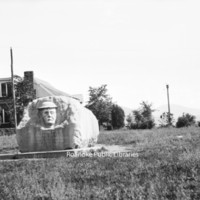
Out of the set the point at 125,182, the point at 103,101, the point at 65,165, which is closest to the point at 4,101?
the point at 103,101

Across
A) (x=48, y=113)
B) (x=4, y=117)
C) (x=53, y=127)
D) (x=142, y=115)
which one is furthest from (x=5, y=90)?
(x=53, y=127)

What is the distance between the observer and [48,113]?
37.7ft

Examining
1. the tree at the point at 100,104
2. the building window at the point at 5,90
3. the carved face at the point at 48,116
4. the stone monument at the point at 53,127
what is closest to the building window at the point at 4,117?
the building window at the point at 5,90

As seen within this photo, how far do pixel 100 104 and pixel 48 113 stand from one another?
83.8 ft

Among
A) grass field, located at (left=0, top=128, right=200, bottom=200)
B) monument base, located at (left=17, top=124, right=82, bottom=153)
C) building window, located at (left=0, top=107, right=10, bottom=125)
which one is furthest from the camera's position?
building window, located at (left=0, top=107, right=10, bottom=125)

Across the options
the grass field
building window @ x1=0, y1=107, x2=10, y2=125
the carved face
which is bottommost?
building window @ x1=0, y1=107, x2=10, y2=125

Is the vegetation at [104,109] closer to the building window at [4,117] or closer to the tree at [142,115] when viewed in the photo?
the tree at [142,115]

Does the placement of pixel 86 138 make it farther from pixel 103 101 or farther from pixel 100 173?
pixel 103 101

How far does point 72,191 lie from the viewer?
16.3ft

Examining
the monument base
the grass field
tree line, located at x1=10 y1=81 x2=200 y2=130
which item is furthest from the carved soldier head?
tree line, located at x1=10 y1=81 x2=200 y2=130

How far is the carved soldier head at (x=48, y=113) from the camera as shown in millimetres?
11438

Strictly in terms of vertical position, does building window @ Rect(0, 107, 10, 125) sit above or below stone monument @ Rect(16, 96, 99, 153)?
below

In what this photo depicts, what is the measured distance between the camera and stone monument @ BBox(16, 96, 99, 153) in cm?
1127

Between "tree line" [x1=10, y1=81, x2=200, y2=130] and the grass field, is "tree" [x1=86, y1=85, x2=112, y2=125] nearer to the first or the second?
"tree line" [x1=10, y1=81, x2=200, y2=130]
